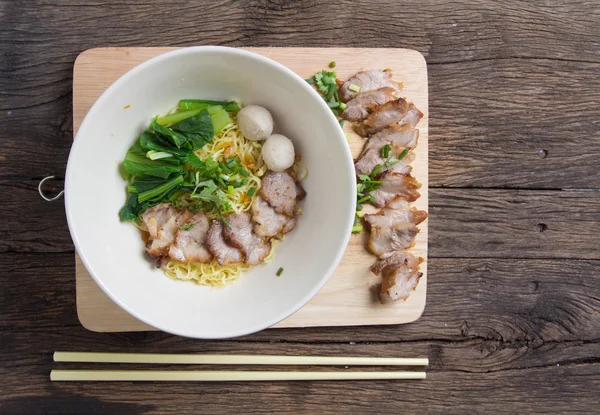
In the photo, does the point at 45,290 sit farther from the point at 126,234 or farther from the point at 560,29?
the point at 560,29

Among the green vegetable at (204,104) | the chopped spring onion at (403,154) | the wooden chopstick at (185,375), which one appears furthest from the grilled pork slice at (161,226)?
the chopped spring onion at (403,154)

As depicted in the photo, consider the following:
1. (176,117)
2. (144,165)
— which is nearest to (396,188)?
(176,117)

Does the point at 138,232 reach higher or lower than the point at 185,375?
higher

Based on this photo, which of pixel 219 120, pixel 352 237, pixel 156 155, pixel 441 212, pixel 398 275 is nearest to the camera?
pixel 156 155

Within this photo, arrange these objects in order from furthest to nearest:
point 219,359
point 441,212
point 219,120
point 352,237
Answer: point 441,212 < point 219,359 < point 352,237 < point 219,120

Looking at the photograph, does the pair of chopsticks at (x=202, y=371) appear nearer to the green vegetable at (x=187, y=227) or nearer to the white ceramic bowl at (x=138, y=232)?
the white ceramic bowl at (x=138, y=232)

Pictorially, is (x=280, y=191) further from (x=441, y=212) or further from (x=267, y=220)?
(x=441, y=212)

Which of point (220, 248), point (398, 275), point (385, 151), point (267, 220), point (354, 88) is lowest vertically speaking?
point (398, 275)
